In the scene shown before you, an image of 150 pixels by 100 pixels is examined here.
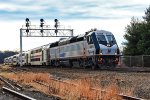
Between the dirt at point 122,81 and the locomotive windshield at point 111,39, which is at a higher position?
the locomotive windshield at point 111,39

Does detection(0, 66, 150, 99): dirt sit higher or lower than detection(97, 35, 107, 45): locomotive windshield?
lower

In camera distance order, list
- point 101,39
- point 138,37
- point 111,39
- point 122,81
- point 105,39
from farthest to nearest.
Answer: point 138,37
point 111,39
point 105,39
point 101,39
point 122,81

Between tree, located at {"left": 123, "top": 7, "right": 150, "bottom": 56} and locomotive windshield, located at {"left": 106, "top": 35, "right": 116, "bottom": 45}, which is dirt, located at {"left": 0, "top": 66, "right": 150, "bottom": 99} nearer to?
locomotive windshield, located at {"left": 106, "top": 35, "right": 116, "bottom": 45}

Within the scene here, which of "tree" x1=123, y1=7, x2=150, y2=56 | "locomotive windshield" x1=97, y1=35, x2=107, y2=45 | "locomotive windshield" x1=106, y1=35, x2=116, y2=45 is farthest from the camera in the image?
"tree" x1=123, y1=7, x2=150, y2=56

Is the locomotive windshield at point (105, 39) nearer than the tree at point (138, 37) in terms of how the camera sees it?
Yes

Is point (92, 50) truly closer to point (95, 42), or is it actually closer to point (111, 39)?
point (95, 42)

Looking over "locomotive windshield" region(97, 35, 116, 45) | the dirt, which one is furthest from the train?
the dirt

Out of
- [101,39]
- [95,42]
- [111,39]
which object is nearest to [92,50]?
[95,42]

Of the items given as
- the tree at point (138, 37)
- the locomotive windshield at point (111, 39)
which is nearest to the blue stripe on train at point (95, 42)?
the locomotive windshield at point (111, 39)

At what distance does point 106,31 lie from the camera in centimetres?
4134

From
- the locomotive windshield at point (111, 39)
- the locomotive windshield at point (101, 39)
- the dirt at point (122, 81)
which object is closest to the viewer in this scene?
the dirt at point (122, 81)

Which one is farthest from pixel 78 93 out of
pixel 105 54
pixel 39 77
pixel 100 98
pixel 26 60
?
pixel 26 60

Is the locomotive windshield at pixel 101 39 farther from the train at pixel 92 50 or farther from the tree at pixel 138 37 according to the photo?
the tree at pixel 138 37

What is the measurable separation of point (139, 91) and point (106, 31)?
2373 cm
